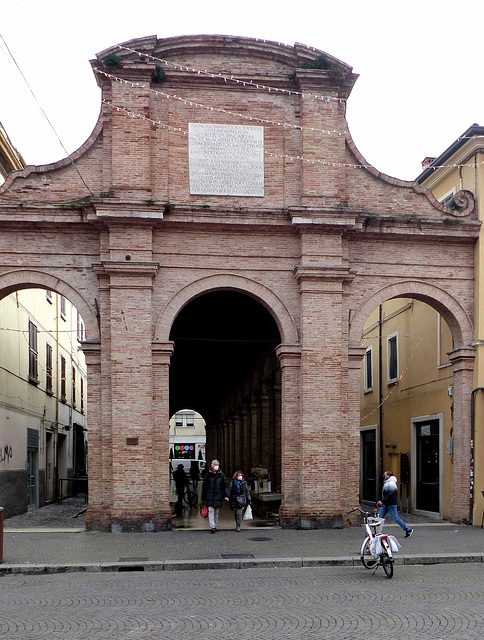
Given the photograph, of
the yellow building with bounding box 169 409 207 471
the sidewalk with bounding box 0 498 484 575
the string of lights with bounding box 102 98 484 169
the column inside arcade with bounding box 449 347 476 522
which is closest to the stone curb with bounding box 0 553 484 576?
the sidewalk with bounding box 0 498 484 575

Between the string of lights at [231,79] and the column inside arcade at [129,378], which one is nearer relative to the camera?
the column inside arcade at [129,378]

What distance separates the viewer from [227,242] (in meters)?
17.2

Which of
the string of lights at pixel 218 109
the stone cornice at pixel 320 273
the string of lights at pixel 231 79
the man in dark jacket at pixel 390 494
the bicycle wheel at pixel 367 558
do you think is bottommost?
the bicycle wheel at pixel 367 558

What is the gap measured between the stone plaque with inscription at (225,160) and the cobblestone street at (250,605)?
8.85 meters

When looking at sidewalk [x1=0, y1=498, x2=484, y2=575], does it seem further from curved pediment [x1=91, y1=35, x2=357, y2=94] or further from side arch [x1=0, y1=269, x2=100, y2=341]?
curved pediment [x1=91, y1=35, x2=357, y2=94]

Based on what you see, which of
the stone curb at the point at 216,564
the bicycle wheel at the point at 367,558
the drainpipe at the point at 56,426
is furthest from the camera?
the drainpipe at the point at 56,426

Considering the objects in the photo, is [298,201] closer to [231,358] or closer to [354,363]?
[354,363]

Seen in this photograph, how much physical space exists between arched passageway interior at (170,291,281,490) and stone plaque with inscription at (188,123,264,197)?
4.48m

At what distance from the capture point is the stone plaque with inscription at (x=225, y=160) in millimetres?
17281

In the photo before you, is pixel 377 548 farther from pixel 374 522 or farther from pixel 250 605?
pixel 250 605

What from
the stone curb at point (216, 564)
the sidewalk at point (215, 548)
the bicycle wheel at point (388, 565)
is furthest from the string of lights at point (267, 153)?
the bicycle wheel at point (388, 565)

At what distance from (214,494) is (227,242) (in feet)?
18.7

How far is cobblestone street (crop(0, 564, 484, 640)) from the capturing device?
309 inches

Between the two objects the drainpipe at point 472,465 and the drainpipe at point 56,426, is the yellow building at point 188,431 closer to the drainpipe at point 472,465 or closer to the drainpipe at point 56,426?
the drainpipe at point 56,426
